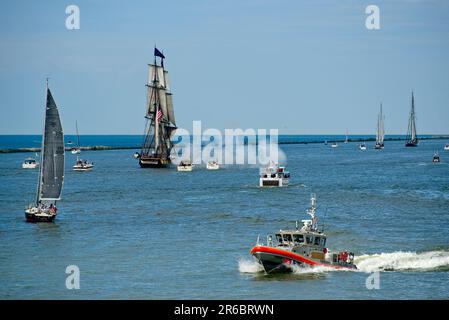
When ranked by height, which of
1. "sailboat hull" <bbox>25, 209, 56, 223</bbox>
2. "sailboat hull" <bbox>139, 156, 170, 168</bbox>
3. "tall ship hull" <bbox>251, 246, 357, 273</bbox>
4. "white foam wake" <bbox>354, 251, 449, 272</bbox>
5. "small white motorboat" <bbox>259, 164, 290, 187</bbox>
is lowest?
"white foam wake" <bbox>354, 251, 449, 272</bbox>

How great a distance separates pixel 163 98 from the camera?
19138cm

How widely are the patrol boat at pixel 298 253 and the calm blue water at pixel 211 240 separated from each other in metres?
0.75

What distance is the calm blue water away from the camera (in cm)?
4478

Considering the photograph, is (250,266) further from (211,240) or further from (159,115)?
(159,115)


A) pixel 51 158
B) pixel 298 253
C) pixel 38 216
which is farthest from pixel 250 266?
pixel 51 158

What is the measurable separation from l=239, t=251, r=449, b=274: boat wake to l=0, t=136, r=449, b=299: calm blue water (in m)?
0.07

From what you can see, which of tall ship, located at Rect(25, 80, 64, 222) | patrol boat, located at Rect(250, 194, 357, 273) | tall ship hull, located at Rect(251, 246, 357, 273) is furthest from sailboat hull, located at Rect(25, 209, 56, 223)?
tall ship hull, located at Rect(251, 246, 357, 273)

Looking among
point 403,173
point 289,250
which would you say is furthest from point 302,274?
point 403,173

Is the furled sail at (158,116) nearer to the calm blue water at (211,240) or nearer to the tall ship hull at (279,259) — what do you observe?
the calm blue water at (211,240)

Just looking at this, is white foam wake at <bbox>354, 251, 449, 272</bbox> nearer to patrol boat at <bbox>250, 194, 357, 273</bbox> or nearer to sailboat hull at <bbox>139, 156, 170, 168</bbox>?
patrol boat at <bbox>250, 194, 357, 273</bbox>

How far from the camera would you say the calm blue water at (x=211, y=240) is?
44781 millimetres

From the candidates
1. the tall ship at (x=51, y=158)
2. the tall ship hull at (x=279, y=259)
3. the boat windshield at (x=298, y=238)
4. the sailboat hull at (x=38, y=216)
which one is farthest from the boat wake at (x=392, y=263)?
the tall ship at (x=51, y=158)

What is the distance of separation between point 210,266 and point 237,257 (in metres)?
3.33
